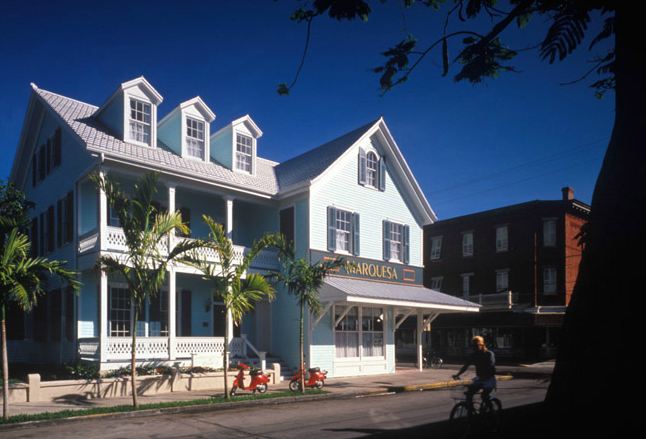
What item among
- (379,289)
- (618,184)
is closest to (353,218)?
(379,289)

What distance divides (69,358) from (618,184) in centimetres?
2079

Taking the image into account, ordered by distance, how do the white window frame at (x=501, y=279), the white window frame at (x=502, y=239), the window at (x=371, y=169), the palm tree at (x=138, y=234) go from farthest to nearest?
the white window frame at (x=502, y=239), the white window frame at (x=501, y=279), the window at (x=371, y=169), the palm tree at (x=138, y=234)

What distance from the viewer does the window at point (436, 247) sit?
157ft

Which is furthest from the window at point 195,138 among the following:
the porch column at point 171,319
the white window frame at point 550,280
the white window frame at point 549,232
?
the white window frame at point 550,280

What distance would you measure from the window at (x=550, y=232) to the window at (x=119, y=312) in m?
29.9

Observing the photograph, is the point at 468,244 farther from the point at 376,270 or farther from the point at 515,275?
the point at 376,270

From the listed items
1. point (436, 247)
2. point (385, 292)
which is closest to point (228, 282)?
point (385, 292)

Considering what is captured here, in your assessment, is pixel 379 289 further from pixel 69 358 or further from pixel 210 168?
pixel 69 358

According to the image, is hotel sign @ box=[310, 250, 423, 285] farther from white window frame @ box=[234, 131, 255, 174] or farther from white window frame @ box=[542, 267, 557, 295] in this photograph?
white window frame @ box=[542, 267, 557, 295]

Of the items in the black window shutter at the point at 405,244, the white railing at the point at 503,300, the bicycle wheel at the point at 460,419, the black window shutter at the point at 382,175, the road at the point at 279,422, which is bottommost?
the road at the point at 279,422

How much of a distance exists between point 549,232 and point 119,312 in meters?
30.6

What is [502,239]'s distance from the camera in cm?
4344

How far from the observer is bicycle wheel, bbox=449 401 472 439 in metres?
8.52

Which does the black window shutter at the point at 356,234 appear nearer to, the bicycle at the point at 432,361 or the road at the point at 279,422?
the bicycle at the point at 432,361
